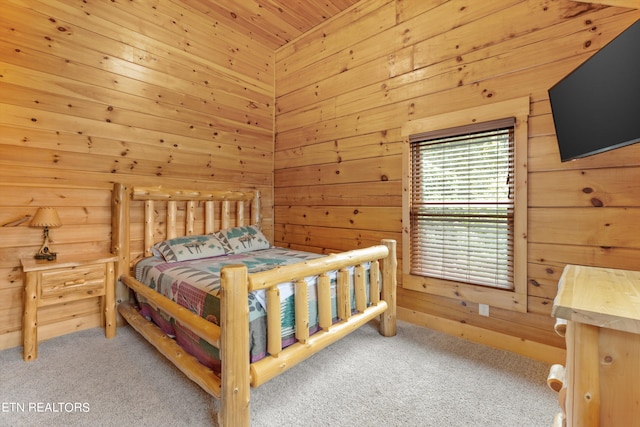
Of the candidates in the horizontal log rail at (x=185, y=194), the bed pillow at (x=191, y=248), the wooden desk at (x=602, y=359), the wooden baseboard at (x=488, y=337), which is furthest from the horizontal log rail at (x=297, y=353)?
the horizontal log rail at (x=185, y=194)

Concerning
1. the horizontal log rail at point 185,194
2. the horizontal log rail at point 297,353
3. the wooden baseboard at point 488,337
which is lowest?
the wooden baseboard at point 488,337

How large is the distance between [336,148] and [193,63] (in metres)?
1.79

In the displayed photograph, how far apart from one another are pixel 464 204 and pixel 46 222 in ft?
10.4

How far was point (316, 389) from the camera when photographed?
176 centimetres

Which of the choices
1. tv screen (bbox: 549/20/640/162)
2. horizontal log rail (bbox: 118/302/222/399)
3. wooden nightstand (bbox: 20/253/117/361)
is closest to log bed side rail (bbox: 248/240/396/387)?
horizontal log rail (bbox: 118/302/222/399)

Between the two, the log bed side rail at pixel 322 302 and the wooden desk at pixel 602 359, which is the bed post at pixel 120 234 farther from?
the wooden desk at pixel 602 359

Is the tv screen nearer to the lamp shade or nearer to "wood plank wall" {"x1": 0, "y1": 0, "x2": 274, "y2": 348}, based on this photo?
"wood plank wall" {"x1": 0, "y1": 0, "x2": 274, "y2": 348}

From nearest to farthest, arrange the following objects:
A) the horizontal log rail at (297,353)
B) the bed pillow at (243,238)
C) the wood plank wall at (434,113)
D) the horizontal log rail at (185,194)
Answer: the horizontal log rail at (297,353) < the wood plank wall at (434,113) < the horizontal log rail at (185,194) < the bed pillow at (243,238)

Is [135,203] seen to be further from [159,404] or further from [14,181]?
[159,404]

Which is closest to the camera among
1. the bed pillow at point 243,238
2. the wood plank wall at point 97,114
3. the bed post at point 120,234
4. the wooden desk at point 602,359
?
the wooden desk at point 602,359

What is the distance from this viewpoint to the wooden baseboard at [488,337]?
2.03 metres

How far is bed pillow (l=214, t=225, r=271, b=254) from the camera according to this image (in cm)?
304

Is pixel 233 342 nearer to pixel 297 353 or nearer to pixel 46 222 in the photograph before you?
pixel 297 353

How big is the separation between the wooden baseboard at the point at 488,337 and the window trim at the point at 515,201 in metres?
→ 0.23
